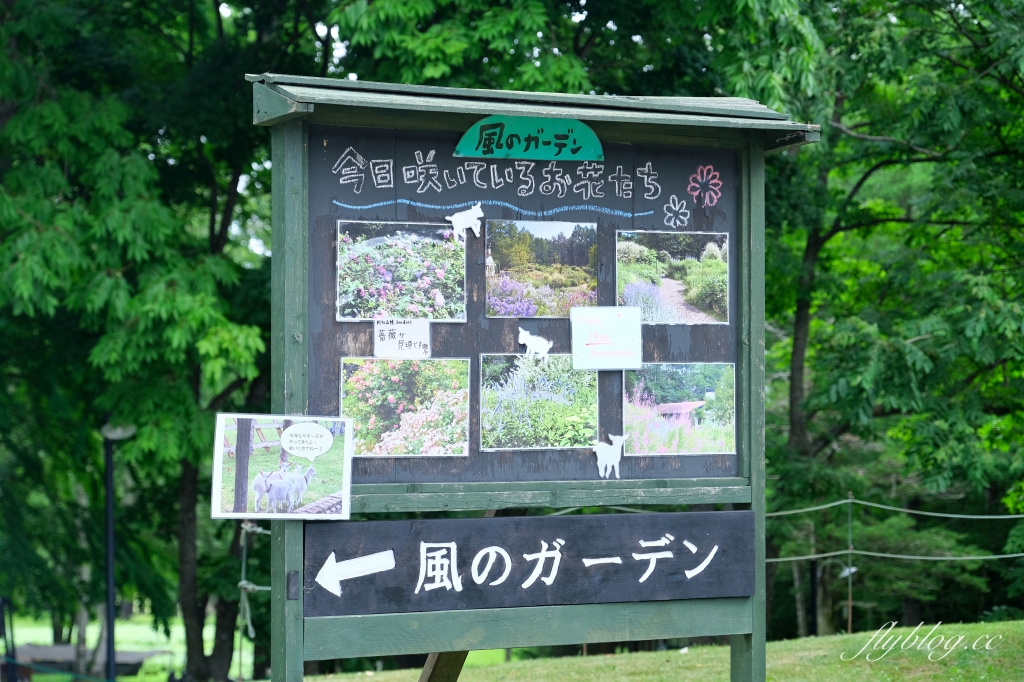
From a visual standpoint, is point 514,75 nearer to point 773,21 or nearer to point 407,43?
point 407,43

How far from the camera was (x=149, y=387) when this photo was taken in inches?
394

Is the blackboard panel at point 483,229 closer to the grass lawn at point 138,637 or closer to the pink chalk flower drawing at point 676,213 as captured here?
the pink chalk flower drawing at point 676,213

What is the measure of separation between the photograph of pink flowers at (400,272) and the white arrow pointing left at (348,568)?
887 millimetres

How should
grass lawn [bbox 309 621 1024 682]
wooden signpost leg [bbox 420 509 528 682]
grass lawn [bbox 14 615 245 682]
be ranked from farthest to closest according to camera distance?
grass lawn [bbox 14 615 245 682]
grass lawn [bbox 309 621 1024 682]
wooden signpost leg [bbox 420 509 528 682]

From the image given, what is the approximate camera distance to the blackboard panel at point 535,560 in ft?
12.4

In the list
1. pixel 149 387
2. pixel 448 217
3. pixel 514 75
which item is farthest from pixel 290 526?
pixel 149 387

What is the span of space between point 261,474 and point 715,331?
74.1 inches

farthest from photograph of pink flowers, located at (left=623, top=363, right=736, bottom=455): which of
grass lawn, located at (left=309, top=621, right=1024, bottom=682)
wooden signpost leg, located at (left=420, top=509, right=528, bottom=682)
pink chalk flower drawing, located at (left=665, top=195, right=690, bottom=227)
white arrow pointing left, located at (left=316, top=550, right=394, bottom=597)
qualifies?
grass lawn, located at (left=309, top=621, right=1024, bottom=682)

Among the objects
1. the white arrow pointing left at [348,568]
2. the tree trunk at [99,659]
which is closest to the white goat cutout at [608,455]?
the white arrow pointing left at [348,568]

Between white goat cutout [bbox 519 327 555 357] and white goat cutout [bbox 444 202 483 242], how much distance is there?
16.8 inches

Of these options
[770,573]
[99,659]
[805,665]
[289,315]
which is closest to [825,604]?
[770,573]

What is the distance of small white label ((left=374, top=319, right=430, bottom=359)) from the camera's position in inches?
152

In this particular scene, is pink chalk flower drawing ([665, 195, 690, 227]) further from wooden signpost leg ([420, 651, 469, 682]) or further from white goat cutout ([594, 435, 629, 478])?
wooden signpost leg ([420, 651, 469, 682])

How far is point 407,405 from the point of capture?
3.89m
